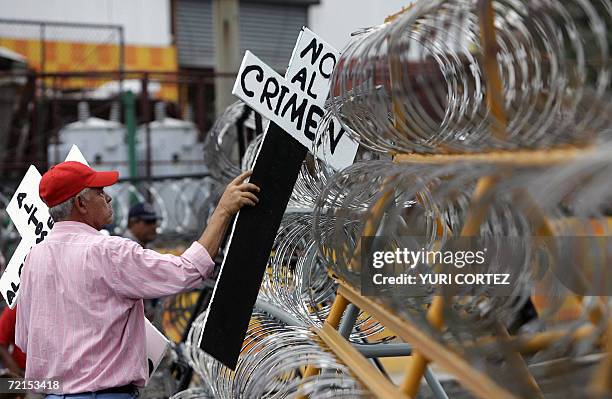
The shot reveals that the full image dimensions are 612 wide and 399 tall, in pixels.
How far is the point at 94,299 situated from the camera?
3631mm

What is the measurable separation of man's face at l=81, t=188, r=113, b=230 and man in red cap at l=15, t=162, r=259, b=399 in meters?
0.11

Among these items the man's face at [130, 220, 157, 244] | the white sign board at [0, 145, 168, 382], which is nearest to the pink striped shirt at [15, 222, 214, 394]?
the white sign board at [0, 145, 168, 382]

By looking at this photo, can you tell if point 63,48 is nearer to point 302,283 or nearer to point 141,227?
point 141,227

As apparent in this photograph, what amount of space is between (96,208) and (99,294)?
0.42 meters

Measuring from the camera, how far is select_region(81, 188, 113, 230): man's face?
12.7 ft

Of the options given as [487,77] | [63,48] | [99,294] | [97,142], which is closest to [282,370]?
[99,294]

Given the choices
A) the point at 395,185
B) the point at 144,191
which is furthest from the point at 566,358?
the point at 144,191

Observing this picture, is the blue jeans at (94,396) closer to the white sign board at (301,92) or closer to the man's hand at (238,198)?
the man's hand at (238,198)

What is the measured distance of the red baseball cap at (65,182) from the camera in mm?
3791

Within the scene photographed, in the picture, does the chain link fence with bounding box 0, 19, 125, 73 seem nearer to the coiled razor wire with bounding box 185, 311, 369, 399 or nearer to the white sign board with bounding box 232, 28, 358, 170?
the white sign board with bounding box 232, 28, 358, 170

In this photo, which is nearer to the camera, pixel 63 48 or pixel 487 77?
pixel 487 77

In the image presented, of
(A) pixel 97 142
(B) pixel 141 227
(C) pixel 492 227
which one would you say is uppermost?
(C) pixel 492 227

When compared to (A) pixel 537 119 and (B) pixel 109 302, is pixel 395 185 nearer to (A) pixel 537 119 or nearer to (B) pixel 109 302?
(A) pixel 537 119

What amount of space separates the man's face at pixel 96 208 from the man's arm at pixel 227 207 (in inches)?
19.6
